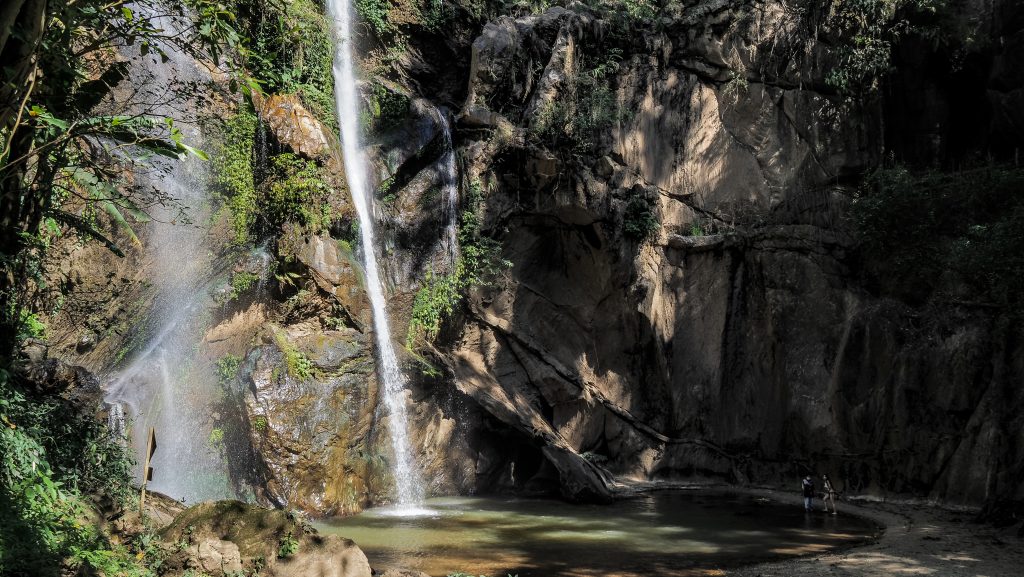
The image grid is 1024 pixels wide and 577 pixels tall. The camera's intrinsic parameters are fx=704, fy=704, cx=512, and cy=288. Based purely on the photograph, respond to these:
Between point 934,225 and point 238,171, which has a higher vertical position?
point 238,171

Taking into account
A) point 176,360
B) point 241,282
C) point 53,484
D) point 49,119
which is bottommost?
point 53,484

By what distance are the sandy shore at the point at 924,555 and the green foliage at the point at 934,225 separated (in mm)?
5094

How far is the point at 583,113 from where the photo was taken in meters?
21.7

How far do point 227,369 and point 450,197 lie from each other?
315 inches

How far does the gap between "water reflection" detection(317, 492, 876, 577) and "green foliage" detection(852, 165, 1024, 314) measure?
642 centimetres

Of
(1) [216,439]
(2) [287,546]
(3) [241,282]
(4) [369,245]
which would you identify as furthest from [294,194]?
(2) [287,546]

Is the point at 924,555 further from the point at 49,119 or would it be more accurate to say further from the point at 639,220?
the point at 49,119

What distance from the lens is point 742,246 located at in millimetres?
20844

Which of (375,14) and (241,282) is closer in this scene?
(241,282)

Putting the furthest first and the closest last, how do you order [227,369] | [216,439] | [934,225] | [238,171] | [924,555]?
[934,225]
[238,171]
[227,369]
[216,439]
[924,555]

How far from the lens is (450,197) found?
20.3m

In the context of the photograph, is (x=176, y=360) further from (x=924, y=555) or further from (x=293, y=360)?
(x=924, y=555)

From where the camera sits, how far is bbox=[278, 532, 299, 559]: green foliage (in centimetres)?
841

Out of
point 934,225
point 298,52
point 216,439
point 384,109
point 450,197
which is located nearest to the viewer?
point 216,439
